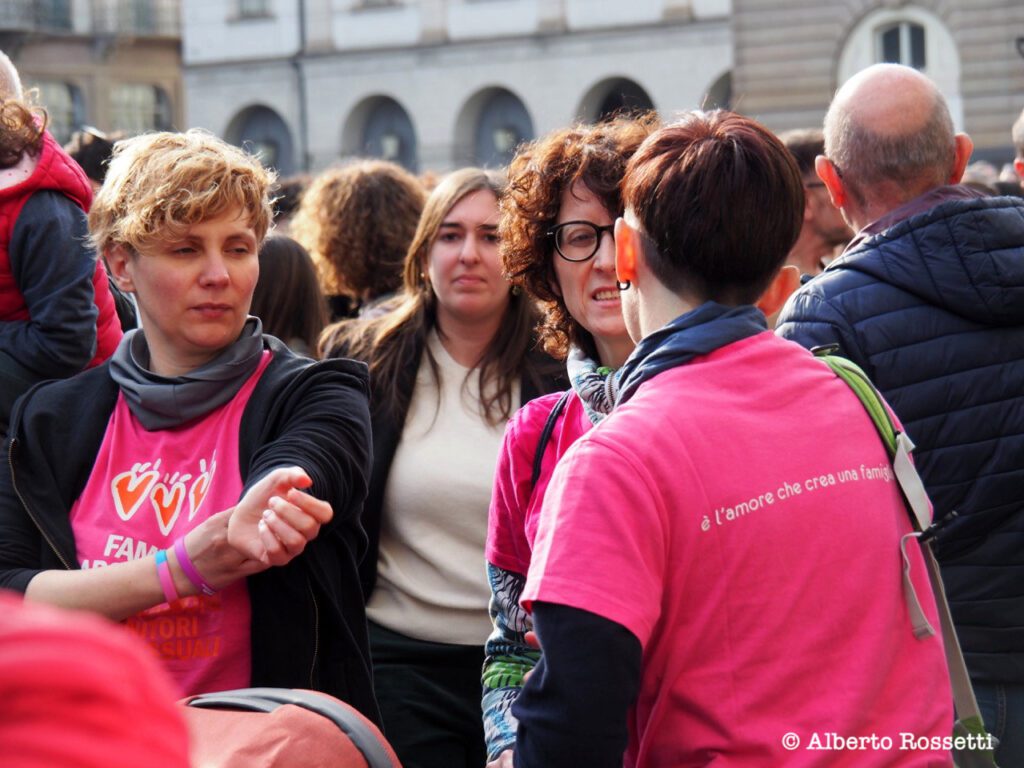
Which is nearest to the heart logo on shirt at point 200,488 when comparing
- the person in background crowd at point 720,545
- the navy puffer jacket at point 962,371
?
Answer: the person in background crowd at point 720,545

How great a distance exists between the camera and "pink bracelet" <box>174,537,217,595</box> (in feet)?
8.21

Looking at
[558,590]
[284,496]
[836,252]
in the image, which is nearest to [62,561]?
[284,496]

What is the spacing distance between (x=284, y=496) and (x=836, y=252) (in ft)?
12.6

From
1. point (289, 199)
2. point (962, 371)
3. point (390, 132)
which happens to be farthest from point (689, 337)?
point (390, 132)

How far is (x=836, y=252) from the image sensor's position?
579 cm

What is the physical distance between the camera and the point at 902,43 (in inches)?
1243

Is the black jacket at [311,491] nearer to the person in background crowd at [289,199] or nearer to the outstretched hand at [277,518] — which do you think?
the outstretched hand at [277,518]

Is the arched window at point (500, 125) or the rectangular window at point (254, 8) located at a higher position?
the rectangular window at point (254, 8)

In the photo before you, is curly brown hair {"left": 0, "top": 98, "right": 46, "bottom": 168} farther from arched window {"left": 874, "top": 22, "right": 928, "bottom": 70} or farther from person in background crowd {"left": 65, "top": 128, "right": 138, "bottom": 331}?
arched window {"left": 874, "top": 22, "right": 928, "bottom": 70}

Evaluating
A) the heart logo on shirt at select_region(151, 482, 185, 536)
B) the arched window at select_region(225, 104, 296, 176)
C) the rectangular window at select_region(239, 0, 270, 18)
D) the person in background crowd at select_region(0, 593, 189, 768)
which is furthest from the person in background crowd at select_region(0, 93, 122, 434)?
the rectangular window at select_region(239, 0, 270, 18)

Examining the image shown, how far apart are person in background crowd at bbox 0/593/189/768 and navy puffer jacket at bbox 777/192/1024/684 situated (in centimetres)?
252

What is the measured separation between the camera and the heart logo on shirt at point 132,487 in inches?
106

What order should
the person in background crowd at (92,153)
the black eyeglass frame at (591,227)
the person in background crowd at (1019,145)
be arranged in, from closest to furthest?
the black eyeglass frame at (591,227)
the person in background crowd at (1019,145)
the person in background crowd at (92,153)

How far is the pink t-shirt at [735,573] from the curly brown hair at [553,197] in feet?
2.99
